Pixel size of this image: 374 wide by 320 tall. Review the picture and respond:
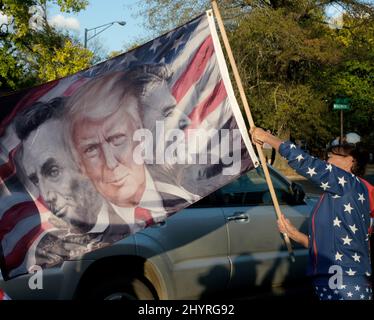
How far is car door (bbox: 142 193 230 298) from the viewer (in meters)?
4.80

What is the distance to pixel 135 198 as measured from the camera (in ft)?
10.4

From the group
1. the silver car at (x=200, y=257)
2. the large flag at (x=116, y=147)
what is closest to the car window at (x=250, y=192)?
the silver car at (x=200, y=257)

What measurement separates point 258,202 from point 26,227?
2857 mm

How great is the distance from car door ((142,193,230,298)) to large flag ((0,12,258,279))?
1581 mm

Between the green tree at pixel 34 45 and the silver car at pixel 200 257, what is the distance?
43.0 ft

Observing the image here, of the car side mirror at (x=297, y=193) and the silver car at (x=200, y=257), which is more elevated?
the car side mirror at (x=297, y=193)

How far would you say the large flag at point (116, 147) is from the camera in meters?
3.07

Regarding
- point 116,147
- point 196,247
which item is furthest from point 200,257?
point 116,147

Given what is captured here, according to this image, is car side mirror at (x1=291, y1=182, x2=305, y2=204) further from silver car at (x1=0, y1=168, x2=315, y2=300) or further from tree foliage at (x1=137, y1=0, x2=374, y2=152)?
tree foliage at (x1=137, y1=0, x2=374, y2=152)

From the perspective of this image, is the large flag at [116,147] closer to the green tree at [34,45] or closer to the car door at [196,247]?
the car door at [196,247]

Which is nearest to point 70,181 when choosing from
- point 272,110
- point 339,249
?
point 339,249

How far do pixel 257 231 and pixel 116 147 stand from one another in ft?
8.11
